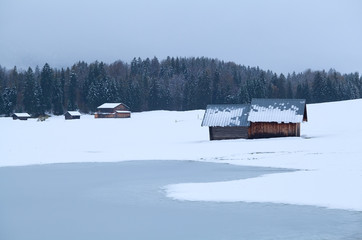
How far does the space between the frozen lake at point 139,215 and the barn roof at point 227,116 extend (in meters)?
24.7

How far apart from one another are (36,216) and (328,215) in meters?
10.5

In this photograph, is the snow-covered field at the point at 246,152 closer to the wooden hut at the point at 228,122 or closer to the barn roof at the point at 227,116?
the wooden hut at the point at 228,122

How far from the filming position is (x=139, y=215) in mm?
18016

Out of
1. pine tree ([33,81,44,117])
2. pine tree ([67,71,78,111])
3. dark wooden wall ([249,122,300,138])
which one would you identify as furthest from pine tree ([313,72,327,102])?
dark wooden wall ([249,122,300,138])

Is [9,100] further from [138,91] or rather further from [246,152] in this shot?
[246,152]

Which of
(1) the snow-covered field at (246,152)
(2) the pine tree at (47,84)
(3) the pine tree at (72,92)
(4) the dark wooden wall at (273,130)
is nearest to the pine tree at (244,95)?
(1) the snow-covered field at (246,152)

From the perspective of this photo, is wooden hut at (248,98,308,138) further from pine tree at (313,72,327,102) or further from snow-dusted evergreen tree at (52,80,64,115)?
snow-dusted evergreen tree at (52,80,64,115)

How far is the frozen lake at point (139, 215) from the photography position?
15266 millimetres

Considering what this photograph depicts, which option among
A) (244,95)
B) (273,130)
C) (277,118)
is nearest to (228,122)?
(273,130)

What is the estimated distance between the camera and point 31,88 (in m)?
120

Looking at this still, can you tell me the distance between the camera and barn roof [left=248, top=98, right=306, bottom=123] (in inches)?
2010

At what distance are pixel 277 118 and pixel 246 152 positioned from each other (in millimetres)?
10846

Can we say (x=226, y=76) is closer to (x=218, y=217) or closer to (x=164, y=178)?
(x=164, y=178)

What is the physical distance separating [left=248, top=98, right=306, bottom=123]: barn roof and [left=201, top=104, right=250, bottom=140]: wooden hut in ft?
3.66
